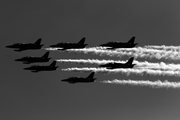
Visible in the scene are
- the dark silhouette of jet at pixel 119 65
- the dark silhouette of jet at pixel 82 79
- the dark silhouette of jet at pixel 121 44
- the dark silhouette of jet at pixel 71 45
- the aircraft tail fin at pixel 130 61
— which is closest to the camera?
the dark silhouette of jet at pixel 121 44

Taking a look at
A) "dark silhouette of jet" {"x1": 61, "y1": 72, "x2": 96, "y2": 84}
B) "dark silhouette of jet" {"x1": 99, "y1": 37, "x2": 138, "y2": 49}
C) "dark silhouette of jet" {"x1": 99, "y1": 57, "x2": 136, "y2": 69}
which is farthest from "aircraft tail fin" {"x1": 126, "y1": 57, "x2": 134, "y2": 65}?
"dark silhouette of jet" {"x1": 61, "y1": 72, "x2": 96, "y2": 84}

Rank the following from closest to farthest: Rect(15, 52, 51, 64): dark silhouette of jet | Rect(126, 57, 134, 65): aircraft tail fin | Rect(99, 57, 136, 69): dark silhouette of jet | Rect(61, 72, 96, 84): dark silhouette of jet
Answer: Rect(99, 57, 136, 69): dark silhouette of jet → Rect(126, 57, 134, 65): aircraft tail fin → Rect(15, 52, 51, 64): dark silhouette of jet → Rect(61, 72, 96, 84): dark silhouette of jet

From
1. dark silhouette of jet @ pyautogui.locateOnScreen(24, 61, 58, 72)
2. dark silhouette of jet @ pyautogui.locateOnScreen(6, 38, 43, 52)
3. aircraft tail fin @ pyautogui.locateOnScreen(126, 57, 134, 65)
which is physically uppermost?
dark silhouette of jet @ pyautogui.locateOnScreen(6, 38, 43, 52)

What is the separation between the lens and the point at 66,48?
14100 centimetres

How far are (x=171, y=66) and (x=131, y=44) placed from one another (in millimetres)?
15539

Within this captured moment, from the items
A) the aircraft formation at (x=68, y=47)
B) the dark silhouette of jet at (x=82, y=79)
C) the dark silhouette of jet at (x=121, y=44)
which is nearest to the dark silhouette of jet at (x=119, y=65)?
the aircraft formation at (x=68, y=47)

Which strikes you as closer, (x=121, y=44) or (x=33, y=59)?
(x=121, y=44)

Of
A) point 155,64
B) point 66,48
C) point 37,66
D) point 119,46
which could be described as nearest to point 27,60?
point 37,66

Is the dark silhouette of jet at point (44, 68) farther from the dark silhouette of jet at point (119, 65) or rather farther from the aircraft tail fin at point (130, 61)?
the aircraft tail fin at point (130, 61)

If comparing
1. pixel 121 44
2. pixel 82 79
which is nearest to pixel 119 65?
pixel 121 44

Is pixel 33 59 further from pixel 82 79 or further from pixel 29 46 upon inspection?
pixel 82 79

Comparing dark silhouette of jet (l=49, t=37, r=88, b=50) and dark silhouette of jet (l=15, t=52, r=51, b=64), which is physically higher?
dark silhouette of jet (l=49, t=37, r=88, b=50)

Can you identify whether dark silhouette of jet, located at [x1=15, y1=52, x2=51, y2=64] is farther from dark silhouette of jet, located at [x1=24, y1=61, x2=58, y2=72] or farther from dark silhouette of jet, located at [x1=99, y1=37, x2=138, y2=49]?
dark silhouette of jet, located at [x1=99, y1=37, x2=138, y2=49]

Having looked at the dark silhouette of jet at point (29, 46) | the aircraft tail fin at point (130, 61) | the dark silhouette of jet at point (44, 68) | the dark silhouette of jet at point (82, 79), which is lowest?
the dark silhouette of jet at point (82, 79)
